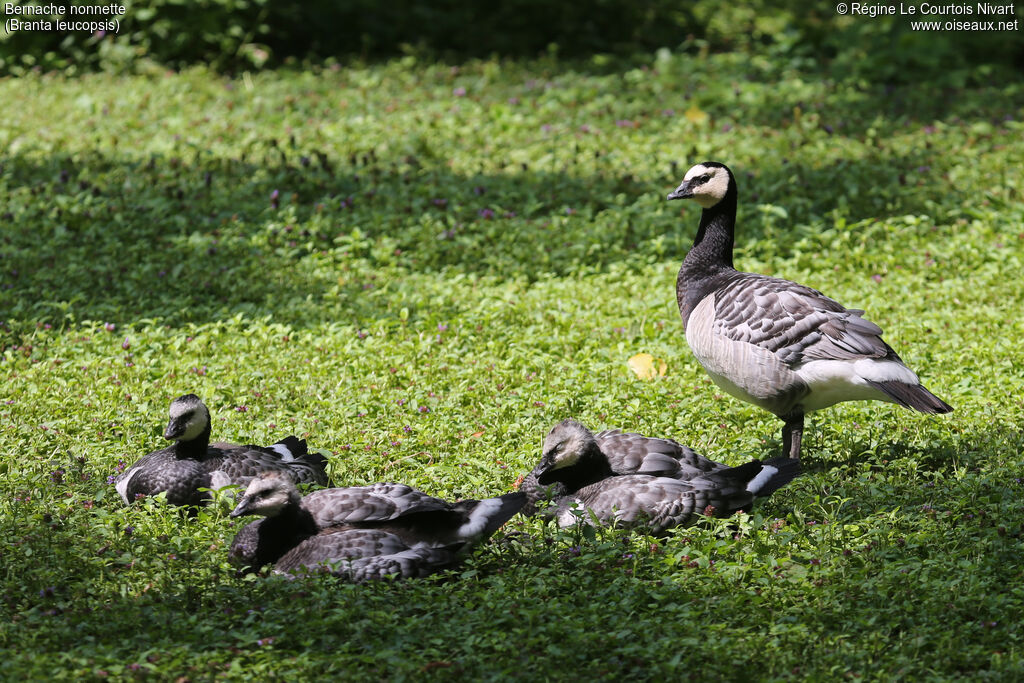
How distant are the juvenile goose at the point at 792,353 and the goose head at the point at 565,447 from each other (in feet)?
3.68

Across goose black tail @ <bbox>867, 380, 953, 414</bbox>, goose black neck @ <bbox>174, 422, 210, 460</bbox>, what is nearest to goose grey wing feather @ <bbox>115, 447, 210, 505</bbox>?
goose black neck @ <bbox>174, 422, 210, 460</bbox>

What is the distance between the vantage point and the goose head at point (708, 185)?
7.96 m

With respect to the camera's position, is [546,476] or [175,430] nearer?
[546,476]

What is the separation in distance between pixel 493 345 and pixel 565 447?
288 centimetres

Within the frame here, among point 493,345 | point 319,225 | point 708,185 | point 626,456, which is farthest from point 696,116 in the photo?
point 626,456

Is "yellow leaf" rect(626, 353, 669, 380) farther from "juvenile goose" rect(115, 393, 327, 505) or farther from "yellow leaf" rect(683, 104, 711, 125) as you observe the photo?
"yellow leaf" rect(683, 104, 711, 125)

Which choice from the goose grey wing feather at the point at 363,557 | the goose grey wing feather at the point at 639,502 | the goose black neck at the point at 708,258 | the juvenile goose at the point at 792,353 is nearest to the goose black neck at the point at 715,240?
the goose black neck at the point at 708,258

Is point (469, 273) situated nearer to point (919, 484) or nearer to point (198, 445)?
point (198, 445)

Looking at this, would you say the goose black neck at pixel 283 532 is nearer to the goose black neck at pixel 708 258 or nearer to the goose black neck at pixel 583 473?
the goose black neck at pixel 583 473

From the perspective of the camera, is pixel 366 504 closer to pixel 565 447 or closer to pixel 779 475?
pixel 565 447

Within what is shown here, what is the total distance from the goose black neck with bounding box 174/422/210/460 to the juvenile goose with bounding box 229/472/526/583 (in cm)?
109

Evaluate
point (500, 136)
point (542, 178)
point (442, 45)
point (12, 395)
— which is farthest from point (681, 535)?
point (442, 45)

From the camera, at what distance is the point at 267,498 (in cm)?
586

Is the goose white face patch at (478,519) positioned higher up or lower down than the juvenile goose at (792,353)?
lower down
